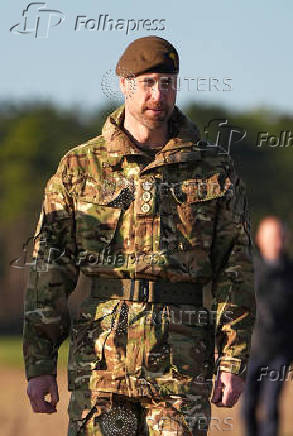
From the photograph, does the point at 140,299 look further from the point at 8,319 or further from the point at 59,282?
the point at 8,319

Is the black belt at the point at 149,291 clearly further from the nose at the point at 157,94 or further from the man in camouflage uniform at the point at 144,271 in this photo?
the nose at the point at 157,94

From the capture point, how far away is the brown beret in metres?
6.11

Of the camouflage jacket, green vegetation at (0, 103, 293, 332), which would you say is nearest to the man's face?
the camouflage jacket

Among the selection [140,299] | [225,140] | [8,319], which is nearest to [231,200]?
[140,299]

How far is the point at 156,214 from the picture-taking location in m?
6.06

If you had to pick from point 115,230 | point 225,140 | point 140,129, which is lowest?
point 115,230

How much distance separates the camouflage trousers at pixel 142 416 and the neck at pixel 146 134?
1.14 metres

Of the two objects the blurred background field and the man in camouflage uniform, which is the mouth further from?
the blurred background field

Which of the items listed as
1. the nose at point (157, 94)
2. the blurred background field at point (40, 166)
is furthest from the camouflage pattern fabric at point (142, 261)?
the blurred background field at point (40, 166)

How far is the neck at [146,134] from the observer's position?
6.15 meters

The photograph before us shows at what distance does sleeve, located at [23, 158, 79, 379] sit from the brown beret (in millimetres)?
552

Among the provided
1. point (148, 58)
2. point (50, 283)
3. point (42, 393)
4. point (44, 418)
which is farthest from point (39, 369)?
point (44, 418)

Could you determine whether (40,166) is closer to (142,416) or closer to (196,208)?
(196,208)

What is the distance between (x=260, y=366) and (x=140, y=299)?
4.56 metres
